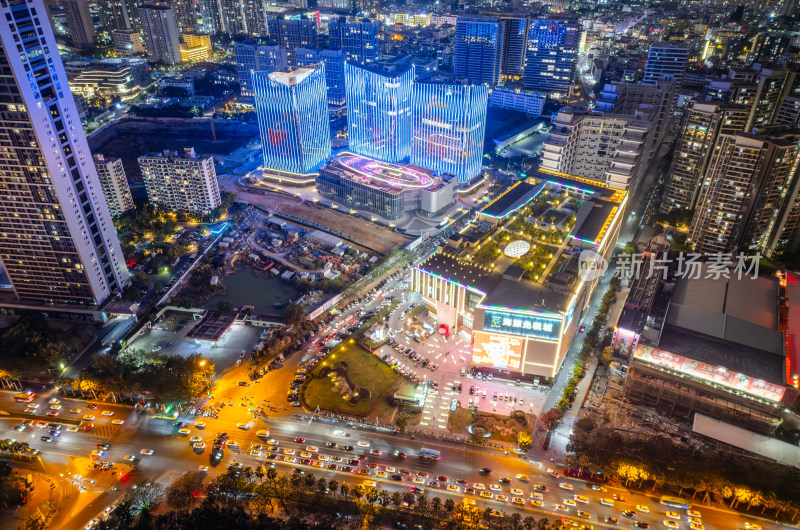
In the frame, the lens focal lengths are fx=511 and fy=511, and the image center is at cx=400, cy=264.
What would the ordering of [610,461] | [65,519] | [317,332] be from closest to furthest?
[65,519]
[610,461]
[317,332]

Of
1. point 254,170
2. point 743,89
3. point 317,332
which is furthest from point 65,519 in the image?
point 743,89

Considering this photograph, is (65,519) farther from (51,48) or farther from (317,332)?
(51,48)

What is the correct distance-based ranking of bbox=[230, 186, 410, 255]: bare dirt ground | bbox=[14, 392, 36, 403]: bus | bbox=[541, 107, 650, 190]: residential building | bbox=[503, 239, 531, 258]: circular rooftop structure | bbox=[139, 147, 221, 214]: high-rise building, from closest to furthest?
1. bbox=[14, 392, 36, 403]: bus
2. bbox=[503, 239, 531, 258]: circular rooftop structure
3. bbox=[541, 107, 650, 190]: residential building
4. bbox=[230, 186, 410, 255]: bare dirt ground
5. bbox=[139, 147, 221, 214]: high-rise building

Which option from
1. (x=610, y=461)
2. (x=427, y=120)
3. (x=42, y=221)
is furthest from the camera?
(x=427, y=120)

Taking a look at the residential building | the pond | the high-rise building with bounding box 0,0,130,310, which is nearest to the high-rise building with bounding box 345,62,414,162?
the residential building

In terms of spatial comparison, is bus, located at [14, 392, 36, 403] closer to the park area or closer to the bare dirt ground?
the park area

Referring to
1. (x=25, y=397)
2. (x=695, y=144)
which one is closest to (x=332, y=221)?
(x=25, y=397)

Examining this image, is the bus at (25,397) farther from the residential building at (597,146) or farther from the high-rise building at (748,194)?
the high-rise building at (748,194)
